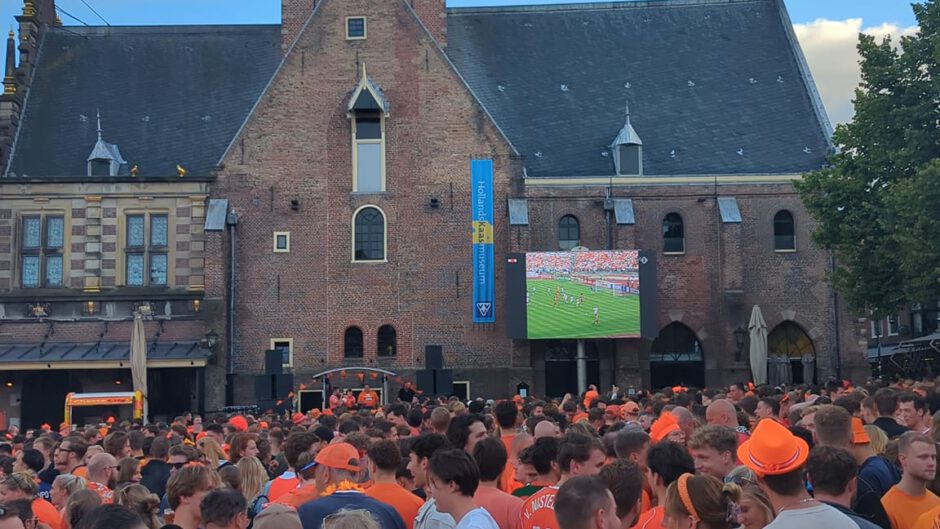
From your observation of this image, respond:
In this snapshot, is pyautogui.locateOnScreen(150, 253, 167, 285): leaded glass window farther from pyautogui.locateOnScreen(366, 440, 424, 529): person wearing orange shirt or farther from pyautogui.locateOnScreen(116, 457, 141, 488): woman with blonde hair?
pyautogui.locateOnScreen(366, 440, 424, 529): person wearing orange shirt

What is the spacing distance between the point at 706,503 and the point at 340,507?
8.94ft

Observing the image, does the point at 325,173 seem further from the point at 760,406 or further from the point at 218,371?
the point at 760,406

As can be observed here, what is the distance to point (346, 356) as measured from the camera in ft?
128

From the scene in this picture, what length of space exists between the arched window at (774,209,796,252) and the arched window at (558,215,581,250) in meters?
6.78

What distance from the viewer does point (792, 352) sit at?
40.1 metres

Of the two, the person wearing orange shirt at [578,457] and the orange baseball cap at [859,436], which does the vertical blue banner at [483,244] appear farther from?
the person wearing orange shirt at [578,457]

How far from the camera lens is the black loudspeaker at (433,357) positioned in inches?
1396

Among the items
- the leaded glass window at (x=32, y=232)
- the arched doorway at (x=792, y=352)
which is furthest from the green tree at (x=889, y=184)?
the leaded glass window at (x=32, y=232)

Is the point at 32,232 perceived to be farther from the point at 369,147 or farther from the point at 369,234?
the point at 369,147

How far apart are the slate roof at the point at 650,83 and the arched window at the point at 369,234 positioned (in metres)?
5.50

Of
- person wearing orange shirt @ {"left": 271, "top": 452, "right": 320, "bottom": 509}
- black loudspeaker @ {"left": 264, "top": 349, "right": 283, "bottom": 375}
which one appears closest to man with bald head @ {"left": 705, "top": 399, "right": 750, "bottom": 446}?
person wearing orange shirt @ {"left": 271, "top": 452, "right": 320, "bottom": 509}

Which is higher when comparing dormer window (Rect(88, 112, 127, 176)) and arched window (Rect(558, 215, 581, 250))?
dormer window (Rect(88, 112, 127, 176))

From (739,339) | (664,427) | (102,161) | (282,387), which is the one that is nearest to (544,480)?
(664,427)

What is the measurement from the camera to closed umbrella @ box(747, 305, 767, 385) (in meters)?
35.8
